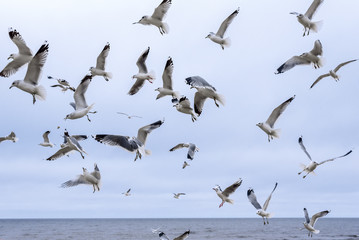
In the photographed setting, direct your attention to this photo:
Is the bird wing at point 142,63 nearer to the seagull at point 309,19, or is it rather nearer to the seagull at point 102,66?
the seagull at point 102,66

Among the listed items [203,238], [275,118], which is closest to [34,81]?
[275,118]

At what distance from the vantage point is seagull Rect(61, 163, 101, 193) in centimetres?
1345

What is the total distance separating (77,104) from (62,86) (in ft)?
13.6

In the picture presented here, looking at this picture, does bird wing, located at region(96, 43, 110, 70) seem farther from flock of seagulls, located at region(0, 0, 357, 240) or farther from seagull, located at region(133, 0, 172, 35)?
seagull, located at region(133, 0, 172, 35)

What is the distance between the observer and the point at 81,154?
1214cm

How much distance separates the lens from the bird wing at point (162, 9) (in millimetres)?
14633

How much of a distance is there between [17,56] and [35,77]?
1.49 meters

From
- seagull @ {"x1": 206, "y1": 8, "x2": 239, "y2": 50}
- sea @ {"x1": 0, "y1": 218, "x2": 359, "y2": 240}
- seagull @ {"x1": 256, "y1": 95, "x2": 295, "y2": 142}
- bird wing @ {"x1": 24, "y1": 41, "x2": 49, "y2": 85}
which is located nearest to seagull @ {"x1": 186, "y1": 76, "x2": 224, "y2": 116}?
seagull @ {"x1": 256, "y1": 95, "x2": 295, "y2": 142}

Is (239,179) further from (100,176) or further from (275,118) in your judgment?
(100,176)

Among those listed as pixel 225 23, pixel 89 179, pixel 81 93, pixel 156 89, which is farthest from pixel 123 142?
pixel 225 23

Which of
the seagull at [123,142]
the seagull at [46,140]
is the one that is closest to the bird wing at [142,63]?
the seagull at [123,142]

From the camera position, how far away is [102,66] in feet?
50.9

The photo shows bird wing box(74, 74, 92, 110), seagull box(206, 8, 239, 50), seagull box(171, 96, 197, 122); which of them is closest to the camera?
seagull box(171, 96, 197, 122)

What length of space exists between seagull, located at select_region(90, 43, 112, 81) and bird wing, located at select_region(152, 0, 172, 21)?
1.79 meters
